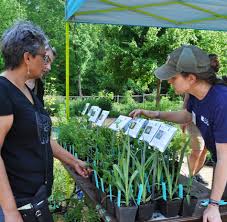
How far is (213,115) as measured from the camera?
1.65 meters

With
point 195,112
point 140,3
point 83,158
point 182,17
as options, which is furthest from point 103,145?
point 182,17

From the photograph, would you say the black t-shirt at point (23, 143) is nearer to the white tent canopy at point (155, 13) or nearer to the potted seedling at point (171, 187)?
the potted seedling at point (171, 187)

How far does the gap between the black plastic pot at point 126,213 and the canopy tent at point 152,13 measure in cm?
190

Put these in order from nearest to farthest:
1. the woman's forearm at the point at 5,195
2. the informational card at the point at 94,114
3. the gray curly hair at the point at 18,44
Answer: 1. the woman's forearm at the point at 5,195
2. the gray curly hair at the point at 18,44
3. the informational card at the point at 94,114

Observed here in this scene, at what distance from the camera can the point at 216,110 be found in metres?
1.63

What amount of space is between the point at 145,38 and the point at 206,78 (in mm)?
10436

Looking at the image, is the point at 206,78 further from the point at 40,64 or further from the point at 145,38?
the point at 145,38

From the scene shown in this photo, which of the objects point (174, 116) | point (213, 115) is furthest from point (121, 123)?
point (213, 115)

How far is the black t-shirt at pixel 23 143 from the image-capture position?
5.13 ft

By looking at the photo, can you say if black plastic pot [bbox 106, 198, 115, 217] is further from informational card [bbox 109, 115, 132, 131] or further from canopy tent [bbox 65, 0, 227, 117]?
canopy tent [bbox 65, 0, 227, 117]

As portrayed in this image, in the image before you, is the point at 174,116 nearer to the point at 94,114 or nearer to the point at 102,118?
the point at 102,118

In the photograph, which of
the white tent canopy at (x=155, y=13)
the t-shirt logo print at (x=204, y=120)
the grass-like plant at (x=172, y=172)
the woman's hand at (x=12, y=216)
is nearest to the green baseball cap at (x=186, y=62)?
the t-shirt logo print at (x=204, y=120)

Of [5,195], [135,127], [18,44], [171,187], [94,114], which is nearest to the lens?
[5,195]

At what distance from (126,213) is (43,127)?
0.55 meters
